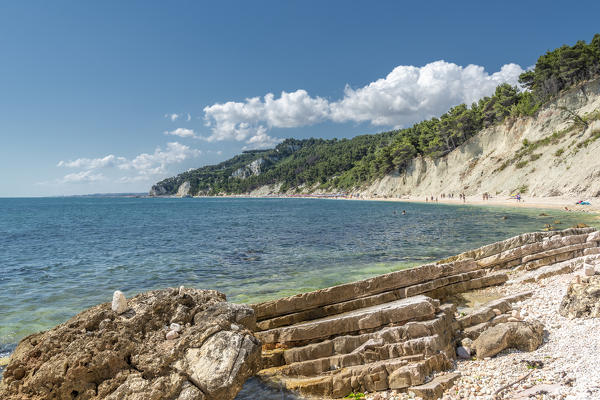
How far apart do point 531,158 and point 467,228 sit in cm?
3474

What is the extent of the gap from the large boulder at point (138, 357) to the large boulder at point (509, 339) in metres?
4.39

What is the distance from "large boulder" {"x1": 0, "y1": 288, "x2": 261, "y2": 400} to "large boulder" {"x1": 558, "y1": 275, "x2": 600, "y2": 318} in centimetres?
703

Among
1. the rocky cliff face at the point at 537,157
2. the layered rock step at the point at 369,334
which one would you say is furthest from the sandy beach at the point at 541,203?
the layered rock step at the point at 369,334

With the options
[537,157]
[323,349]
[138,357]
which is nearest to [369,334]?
[323,349]

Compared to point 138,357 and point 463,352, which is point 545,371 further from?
point 138,357

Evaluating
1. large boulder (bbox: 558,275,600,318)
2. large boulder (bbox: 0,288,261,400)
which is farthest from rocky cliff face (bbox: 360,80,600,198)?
large boulder (bbox: 0,288,261,400)

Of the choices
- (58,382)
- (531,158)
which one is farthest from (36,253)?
(531,158)

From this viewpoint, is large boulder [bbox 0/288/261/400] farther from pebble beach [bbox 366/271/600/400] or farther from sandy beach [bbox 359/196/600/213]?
sandy beach [bbox 359/196/600/213]

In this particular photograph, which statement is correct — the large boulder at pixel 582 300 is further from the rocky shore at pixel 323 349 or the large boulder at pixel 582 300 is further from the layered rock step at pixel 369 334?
the layered rock step at pixel 369 334

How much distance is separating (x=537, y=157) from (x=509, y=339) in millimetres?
58339

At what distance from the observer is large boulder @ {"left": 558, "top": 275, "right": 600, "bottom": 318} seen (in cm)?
706

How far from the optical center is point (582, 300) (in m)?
7.25

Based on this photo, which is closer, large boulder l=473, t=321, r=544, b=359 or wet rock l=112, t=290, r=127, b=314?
wet rock l=112, t=290, r=127, b=314

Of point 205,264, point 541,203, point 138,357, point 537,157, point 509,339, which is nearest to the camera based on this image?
point 138,357
